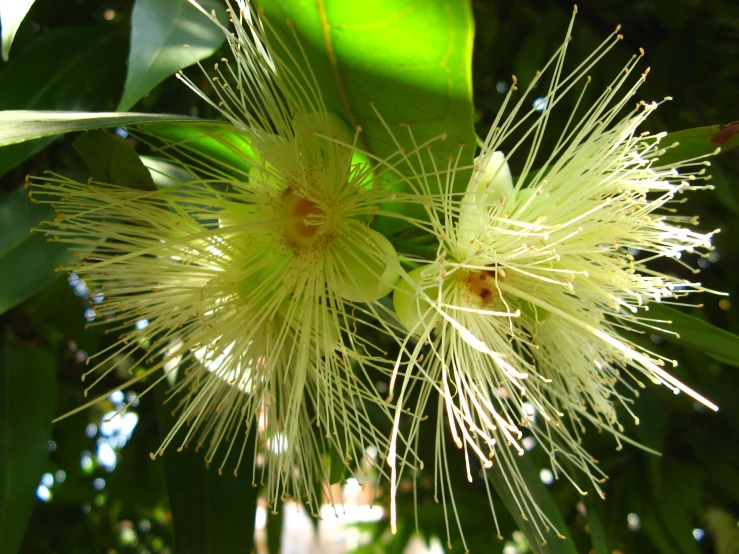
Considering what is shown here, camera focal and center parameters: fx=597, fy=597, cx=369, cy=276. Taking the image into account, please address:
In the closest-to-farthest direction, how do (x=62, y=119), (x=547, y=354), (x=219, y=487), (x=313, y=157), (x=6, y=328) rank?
(x=62, y=119) → (x=313, y=157) → (x=547, y=354) → (x=219, y=487) → (x=6, y=328)

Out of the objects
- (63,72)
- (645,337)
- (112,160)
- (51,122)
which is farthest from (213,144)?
(645,337)

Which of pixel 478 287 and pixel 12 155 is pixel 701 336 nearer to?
pixel 478 287

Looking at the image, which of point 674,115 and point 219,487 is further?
point 674,115

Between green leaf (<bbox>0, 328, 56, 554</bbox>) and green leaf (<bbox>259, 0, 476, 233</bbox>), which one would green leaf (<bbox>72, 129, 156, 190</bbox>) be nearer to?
green leaf (<bbox>259, 0, 476, 233</bbox>)

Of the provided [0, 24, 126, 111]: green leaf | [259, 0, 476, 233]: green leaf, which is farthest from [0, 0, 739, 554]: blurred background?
[259, 0, 476, 233]: green leaf

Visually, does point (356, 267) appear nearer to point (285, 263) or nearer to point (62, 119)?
point (285, 263)

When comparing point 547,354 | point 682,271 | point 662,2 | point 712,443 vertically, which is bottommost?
point 712,443

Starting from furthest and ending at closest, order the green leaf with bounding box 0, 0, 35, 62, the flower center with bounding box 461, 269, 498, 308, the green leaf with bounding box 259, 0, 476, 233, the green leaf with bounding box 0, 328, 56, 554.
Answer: the green leaf with bounding box 0, 328, 56, 554, the flower center with bounding box 461, 269, 498, 308, the green leaf with bounding box 0, 0, 35, 62, the green leaf with bounding box 259, 0, 476, 233

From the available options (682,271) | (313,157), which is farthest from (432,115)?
(682,271)
